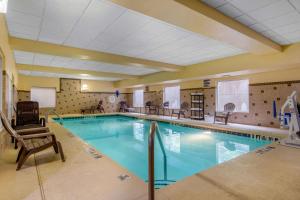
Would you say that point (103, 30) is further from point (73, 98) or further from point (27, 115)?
point (73, 98)

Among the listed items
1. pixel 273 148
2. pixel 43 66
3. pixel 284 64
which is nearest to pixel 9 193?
pixel 273 148

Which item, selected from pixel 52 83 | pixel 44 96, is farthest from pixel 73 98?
pixel 44 96

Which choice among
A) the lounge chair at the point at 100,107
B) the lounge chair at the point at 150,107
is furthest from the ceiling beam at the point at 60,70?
the lounge chair at the point at 100,107

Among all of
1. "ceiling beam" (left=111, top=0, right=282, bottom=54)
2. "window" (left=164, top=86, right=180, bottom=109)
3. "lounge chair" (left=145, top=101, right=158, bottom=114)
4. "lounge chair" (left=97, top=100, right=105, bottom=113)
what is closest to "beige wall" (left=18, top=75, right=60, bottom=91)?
"lounge chair" (left=97, top=100, right=105, bottom=113)

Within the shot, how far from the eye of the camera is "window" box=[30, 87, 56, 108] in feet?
33.3

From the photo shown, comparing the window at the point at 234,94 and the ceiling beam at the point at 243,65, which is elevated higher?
the ceiling beam at the point at 243,65

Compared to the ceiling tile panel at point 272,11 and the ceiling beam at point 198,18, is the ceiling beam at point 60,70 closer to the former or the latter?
the ceiling beam at point 198,18

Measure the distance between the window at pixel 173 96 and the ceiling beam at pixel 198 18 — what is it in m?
6.04

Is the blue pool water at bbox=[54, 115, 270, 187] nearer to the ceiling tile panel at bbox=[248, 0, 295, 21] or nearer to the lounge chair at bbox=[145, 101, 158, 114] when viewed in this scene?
the ceiling tile panel at bbox=[248, 0, 295, 21]

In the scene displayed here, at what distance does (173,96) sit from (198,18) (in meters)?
7.46

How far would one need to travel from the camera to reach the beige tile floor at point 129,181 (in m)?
1.66

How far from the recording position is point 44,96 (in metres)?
10.5

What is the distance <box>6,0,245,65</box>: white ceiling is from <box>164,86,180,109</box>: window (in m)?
4.48

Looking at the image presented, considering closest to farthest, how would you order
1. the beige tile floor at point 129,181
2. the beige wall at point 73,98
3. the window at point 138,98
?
the beige tile floor at point 129,181, the beige wall at point 73,98, the window at point 138,98
